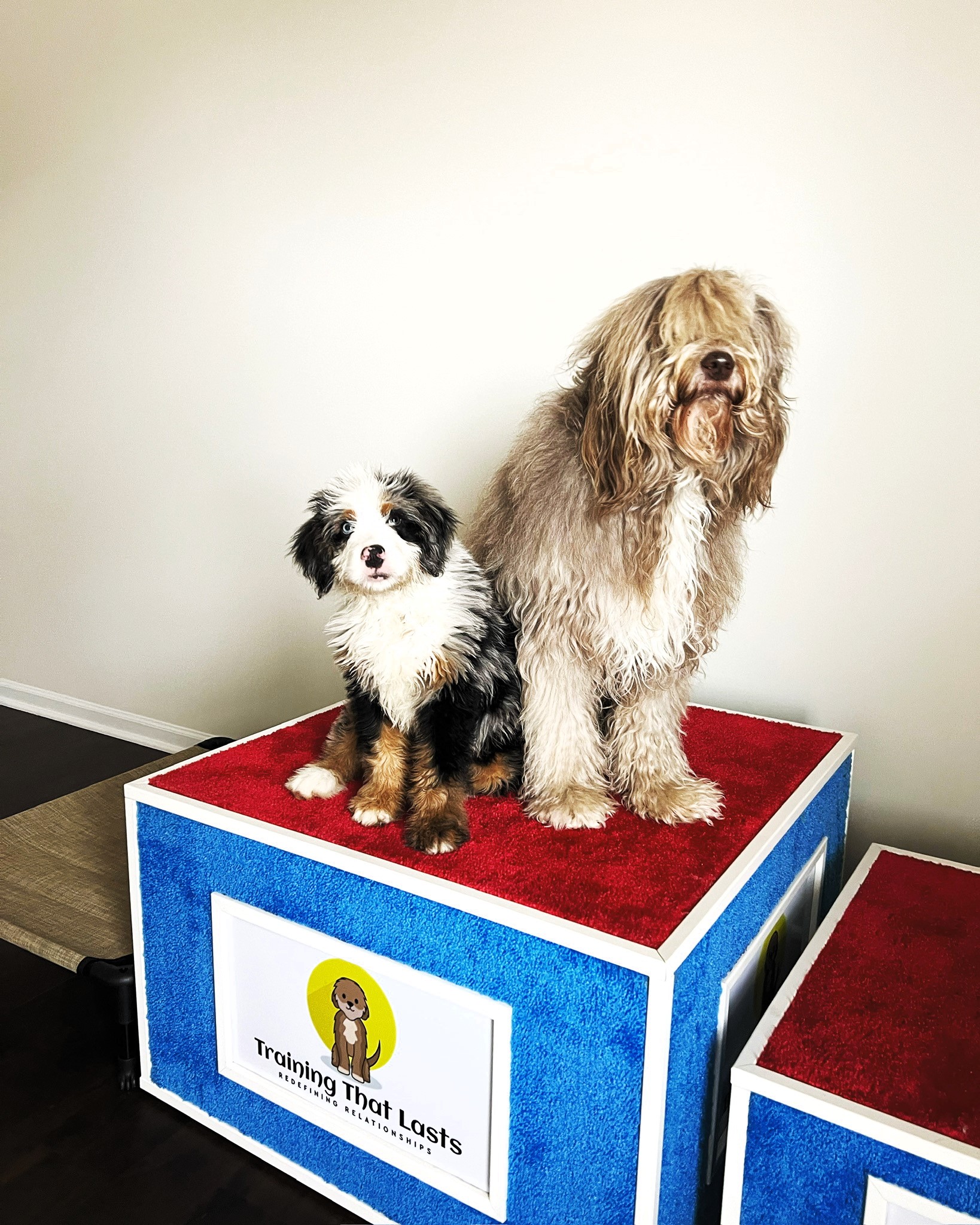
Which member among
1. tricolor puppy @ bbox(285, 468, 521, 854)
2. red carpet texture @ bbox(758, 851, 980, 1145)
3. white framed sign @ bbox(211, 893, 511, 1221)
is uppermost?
tricolor puppy @ bbox(285, 468, 521, 854)

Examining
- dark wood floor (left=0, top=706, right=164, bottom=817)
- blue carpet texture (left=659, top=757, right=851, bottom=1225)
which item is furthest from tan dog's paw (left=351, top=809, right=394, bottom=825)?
dark wood floor (left=0, top=706, right=164, bottom=817)

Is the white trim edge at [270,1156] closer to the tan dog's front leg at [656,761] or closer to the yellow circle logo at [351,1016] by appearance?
the yellow circle logo at [351,1016]

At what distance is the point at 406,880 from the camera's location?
1.02 m

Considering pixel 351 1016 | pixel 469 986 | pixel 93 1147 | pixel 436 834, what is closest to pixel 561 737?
pixel 436 834

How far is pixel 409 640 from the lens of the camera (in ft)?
3.69

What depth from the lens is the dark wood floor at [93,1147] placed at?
3.86 ft

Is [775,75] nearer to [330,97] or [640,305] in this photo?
[640,305]

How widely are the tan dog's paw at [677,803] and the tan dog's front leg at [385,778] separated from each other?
338 millimetres

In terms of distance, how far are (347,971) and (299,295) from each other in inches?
67.2

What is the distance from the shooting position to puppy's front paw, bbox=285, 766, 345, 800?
4.15ft

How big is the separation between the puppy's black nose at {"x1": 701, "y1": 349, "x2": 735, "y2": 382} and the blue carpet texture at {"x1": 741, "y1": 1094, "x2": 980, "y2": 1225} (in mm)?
782

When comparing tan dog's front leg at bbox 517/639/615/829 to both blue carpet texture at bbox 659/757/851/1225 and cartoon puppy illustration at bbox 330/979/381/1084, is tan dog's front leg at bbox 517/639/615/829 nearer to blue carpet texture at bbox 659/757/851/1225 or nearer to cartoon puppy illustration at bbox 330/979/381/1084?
blue carpet texture at bbox 659/757/851/1225

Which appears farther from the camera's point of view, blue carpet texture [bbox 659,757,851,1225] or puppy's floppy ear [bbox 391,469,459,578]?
puppy's floppy ear [bbox 391,469,459,578]

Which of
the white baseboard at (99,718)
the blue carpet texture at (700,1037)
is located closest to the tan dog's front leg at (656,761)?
the blue carpet texture at (700,1037)
